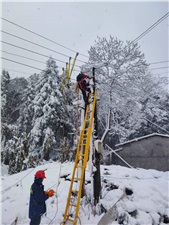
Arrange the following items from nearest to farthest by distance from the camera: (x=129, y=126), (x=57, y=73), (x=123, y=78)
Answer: (x=123, y=78), (x=57, y=73), (x=129, y=126)

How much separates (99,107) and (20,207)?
12.3 meters

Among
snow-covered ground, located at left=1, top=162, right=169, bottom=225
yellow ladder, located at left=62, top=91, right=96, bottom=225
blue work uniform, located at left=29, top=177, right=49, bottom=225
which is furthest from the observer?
snow-covered ground, located at left=1, top=162, right=169, bottom=225

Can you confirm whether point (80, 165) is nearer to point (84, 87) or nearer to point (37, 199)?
point (37, 199)

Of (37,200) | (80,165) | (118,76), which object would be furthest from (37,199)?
(118,76)

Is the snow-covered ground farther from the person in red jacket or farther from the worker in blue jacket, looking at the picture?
the person in red jacket

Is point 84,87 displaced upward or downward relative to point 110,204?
upward

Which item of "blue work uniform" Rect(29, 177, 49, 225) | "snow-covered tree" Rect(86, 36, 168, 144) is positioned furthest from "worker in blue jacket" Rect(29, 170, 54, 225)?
"snow-covered tree" Rect(86, 36, 168, 144)

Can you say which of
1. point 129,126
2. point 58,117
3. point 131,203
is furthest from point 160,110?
point 131,203

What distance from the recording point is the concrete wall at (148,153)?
53.9 feet

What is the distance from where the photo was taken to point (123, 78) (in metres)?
17.3

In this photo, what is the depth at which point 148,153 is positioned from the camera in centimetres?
1714

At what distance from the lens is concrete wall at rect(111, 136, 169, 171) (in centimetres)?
1644

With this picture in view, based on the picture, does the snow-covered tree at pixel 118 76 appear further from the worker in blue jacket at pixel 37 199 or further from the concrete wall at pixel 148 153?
the worker in blue jacket at pixel 37 199

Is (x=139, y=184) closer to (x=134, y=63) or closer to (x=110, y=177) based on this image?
(x=110, y=177)
